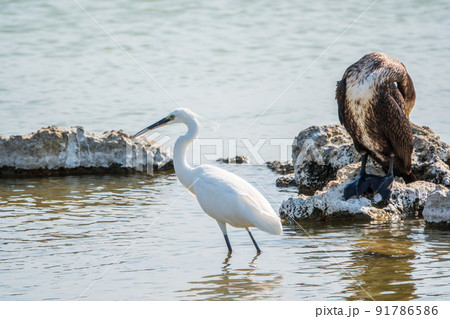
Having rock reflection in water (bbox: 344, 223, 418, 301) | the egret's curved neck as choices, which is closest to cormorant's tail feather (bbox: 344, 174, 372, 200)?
rock reflection in water (bbox: 344, 223, 418, 301)

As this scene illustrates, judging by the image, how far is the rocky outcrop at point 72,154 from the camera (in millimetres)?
9977

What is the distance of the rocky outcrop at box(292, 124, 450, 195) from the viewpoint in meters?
8.34

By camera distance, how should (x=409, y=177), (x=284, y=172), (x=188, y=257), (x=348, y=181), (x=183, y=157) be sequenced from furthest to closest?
1. (x=284, y=172)
2. (x=409, y=177)
3. (x=348, y=181)
4. (x=183, y=157)
5. (x=188, y=257)

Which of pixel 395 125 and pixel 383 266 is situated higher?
pixel 395 125

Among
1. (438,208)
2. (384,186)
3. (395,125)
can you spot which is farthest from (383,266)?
(395,125)

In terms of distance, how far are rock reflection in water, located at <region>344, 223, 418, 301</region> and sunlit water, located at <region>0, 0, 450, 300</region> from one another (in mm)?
18

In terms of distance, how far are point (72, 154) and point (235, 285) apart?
16.4 feet

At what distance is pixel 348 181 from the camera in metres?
A: 7.90

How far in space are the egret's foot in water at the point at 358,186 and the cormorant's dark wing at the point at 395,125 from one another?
1.38ft

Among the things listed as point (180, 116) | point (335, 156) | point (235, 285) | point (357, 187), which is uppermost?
point (180, 116)

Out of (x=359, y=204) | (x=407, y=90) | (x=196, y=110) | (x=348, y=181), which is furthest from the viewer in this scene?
(x=196, y=110)

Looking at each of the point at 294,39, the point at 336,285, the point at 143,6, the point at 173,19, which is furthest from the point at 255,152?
the point at 143,6

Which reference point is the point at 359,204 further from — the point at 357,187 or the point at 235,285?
the point at 235,285

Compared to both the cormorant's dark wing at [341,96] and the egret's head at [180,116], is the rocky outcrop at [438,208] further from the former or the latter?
the egret's head at [180,116]
